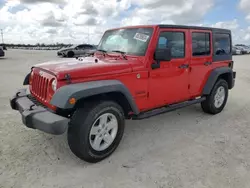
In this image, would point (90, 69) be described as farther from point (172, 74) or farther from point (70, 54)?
point (70, 54)

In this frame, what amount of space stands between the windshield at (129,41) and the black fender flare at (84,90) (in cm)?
81

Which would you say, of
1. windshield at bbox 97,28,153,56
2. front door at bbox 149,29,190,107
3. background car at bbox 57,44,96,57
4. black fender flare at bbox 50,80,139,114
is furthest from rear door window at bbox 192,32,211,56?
background car at bbox 57,44,96,57

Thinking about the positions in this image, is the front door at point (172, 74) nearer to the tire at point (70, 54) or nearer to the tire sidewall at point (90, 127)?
the tire sidewall at point (90, 127)

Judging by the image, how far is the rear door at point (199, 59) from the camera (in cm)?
450

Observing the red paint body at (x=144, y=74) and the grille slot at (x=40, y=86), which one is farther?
the grille slot at (x=40, y=86)

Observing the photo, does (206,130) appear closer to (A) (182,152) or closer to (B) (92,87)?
(A) (182,152)

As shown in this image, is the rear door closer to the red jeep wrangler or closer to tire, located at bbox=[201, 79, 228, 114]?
the red jeep wrangler

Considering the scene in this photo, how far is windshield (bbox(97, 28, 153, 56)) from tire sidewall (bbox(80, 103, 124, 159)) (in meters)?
1.10

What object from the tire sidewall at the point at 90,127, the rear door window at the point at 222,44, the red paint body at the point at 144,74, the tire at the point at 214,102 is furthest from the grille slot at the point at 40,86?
the rear door window at the point at 222,44

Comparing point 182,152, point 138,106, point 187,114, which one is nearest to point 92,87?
point 138,106

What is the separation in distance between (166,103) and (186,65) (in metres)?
0.83

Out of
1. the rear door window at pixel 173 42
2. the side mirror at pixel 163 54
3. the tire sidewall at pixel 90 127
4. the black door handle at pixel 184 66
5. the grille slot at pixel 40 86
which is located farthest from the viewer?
the black door handle at pixel 184 66

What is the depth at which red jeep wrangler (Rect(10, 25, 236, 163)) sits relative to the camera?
293 centimetres

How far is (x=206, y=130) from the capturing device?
4.38 m
